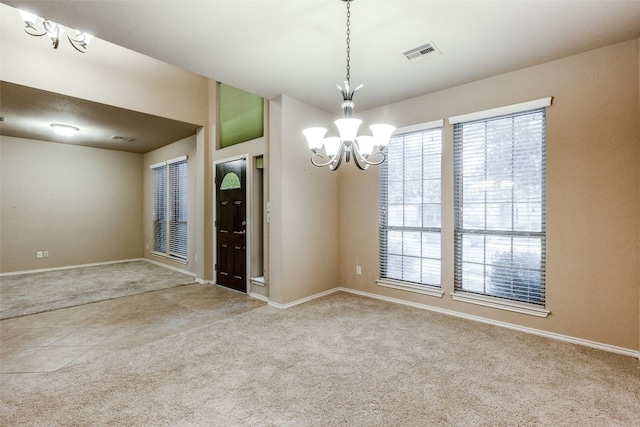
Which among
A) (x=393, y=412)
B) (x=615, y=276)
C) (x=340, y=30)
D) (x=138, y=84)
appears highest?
(x=138, y=84)

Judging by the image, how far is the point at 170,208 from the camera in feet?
22.2

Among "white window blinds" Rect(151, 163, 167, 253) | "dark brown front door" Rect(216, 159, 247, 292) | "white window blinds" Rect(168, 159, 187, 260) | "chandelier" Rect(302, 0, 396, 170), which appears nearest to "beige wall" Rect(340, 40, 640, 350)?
"chandelier" Rect(302, 0, 396, 170)

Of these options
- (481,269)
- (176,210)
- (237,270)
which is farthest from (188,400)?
(176,210)

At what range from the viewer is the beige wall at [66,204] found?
6.03 metres

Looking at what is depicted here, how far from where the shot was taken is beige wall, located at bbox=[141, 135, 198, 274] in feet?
19.5

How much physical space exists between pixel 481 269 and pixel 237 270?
11.4 ft

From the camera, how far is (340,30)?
2549mm

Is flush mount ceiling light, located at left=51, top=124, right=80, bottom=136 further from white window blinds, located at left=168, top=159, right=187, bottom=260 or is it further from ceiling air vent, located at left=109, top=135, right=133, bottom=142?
white window blinds, located at left=168, top=159, right=187, bottom=260

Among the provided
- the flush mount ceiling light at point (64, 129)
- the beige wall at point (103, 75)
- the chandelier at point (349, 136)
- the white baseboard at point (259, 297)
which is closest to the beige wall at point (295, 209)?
the white baseboard at point (259, 297)

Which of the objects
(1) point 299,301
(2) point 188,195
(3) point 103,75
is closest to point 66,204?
(2) point 188,195

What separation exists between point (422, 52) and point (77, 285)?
6313 mm

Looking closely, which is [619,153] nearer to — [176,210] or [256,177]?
[256,177]

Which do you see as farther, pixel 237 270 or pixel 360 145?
pixel 237 270

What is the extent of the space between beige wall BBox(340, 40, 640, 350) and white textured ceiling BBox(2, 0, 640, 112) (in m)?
0.24
